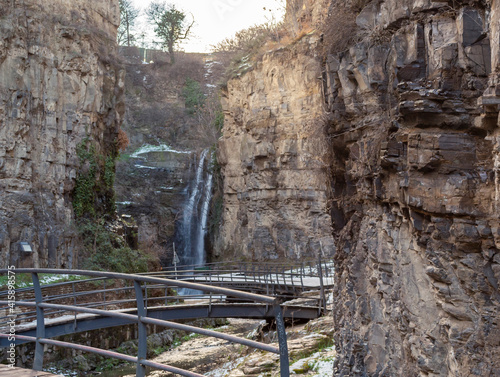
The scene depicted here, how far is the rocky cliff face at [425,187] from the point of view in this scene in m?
6.02

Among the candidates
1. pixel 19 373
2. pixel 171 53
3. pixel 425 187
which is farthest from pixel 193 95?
pixel 19 373

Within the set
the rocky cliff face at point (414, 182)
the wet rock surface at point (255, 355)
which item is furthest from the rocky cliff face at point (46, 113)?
the rocky cliff face at point (414, 182)

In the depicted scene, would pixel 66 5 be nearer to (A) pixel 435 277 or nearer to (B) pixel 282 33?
(B) pixel 282 33

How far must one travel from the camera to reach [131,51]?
5481 centimetres

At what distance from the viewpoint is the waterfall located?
3456 cm

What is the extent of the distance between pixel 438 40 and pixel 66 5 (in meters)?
19.9

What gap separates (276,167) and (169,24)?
1279 inches

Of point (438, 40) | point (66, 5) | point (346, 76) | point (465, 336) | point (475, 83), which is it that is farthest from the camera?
point (66, 5)

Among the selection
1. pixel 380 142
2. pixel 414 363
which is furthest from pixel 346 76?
pixel 414 363

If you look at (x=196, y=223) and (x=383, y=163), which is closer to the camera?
(x=383, y=163)

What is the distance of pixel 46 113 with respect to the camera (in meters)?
21.0

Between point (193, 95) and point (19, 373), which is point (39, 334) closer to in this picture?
point (19, 373)

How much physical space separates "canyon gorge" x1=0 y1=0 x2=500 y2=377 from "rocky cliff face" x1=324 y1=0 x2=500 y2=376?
0.02 m

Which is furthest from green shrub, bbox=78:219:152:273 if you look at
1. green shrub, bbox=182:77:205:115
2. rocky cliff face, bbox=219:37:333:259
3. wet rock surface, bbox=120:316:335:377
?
green shrub, bbox=182:77:205:115
